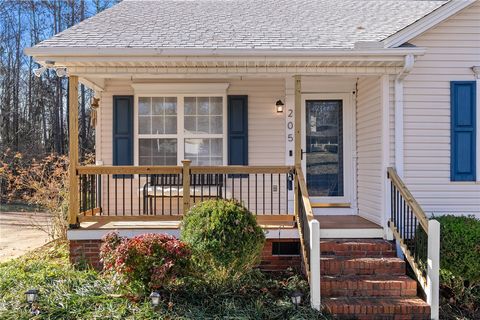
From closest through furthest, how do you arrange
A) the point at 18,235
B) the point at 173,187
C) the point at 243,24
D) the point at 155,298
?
the point at 155,298 → the point at 173,187 → the point at 243,24 → the point at 18,235

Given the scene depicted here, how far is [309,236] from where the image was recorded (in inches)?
192

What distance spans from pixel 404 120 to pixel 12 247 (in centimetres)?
813

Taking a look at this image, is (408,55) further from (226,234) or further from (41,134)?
(41,134)

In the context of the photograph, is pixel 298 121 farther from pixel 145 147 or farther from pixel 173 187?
pixel 145 147

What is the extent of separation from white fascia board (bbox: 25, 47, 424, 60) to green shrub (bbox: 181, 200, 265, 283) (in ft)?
6.85

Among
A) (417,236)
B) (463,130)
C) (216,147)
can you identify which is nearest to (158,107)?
(216,147)

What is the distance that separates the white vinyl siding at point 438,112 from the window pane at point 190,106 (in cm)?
367

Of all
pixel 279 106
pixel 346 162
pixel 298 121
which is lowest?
pixel 346 162

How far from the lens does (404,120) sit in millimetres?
5941

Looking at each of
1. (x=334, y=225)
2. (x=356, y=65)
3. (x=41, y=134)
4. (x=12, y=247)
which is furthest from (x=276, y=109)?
(x=41, y=134)

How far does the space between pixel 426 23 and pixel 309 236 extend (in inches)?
141

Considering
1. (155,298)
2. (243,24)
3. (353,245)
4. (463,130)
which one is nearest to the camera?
(155,298)

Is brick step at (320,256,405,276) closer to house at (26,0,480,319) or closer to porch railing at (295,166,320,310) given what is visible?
house at (26,0,480,319)

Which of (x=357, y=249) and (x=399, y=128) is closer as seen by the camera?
(x=357, y=249)
